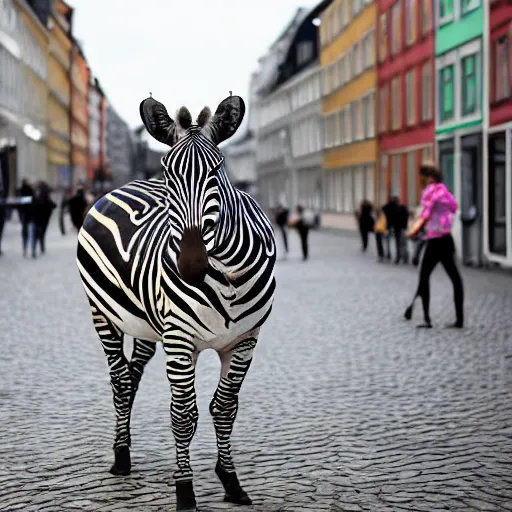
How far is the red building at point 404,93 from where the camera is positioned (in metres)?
45.4

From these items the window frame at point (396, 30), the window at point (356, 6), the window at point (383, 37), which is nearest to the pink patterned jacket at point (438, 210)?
the window frame at point (396, 30)

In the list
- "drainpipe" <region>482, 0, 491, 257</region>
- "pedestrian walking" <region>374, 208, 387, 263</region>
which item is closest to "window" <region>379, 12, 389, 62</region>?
"drainpipe" <region>482, 0, 491, 257</region>

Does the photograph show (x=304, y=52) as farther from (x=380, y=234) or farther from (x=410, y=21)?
(x=380, y=234)

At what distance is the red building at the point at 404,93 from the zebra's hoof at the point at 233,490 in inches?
1524

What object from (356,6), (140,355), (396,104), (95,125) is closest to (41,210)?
(396,104)

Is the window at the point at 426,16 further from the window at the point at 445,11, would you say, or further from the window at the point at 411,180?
the window at the point at 411,180

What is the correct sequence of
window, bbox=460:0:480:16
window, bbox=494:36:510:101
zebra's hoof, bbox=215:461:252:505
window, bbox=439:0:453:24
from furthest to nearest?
window, bbox=439:0:453:24 < window, bbox=460:0:480:16 < window, bbox=494:36:510:101 < zebra's hoof, bbox=215:461:252:505

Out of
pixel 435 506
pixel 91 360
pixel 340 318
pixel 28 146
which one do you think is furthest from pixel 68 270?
pixel 28 146

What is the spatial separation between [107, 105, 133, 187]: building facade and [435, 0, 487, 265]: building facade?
143058mm

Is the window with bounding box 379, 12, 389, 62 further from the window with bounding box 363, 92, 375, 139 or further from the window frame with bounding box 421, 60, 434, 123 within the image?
the window frame with bounding box 421, 60, 434, 123

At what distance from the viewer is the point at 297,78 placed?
86562 mm

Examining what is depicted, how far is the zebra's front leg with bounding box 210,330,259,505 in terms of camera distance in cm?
603

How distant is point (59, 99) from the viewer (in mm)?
95875

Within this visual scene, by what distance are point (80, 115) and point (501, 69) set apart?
91.5 meters
